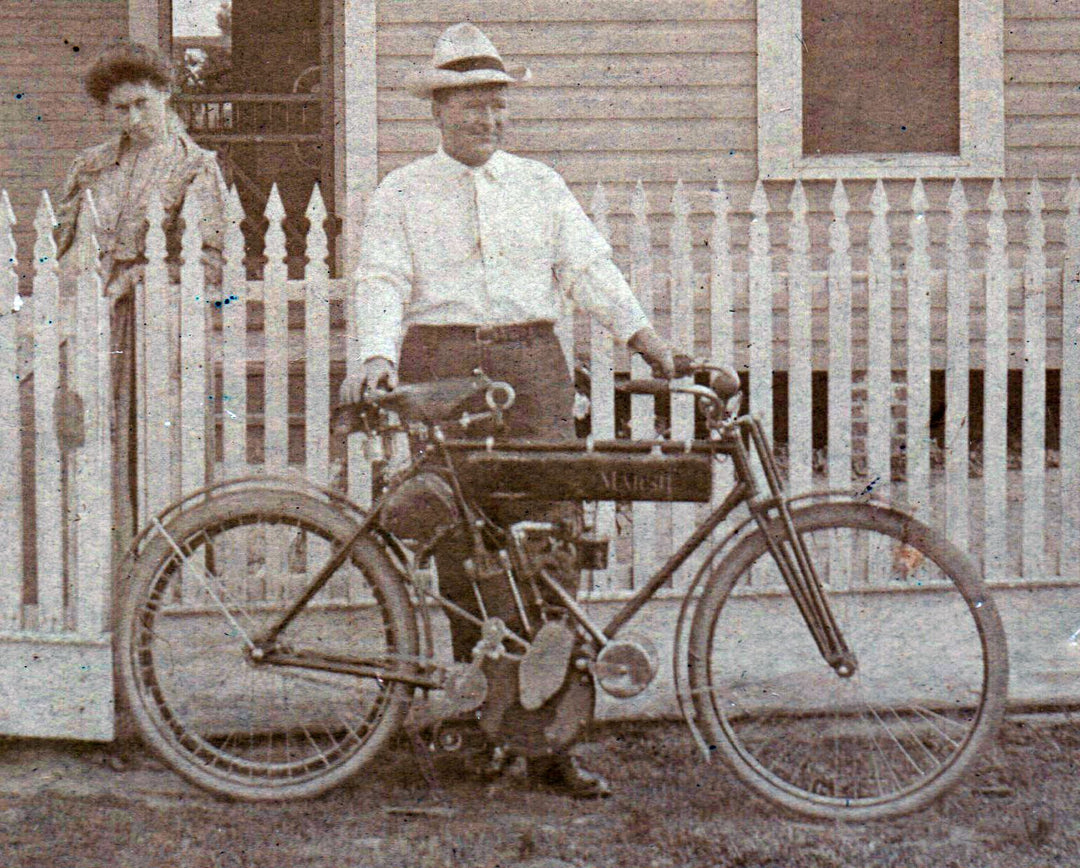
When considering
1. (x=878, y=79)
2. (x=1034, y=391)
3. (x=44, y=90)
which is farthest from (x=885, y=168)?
(x=44, y=90)

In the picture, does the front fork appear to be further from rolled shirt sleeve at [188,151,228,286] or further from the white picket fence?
rolled shirt sleeve at [188,151,228,286]

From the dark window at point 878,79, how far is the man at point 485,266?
4.45 metres

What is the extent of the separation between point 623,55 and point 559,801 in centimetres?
512

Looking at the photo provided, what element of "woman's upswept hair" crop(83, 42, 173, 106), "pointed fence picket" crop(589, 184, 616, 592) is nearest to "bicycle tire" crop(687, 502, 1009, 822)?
"pointed fence picket" crop(589, 184, 616, 592)

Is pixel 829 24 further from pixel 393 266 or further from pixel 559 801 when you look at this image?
pixel 559 801

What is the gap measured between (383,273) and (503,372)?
42 centimetres

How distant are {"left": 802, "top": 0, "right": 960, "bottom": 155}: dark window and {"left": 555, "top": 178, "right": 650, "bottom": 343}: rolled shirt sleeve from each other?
4406 millimetres

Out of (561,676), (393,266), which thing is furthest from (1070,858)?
(393,266)

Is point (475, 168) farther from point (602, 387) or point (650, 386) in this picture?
point (602, 387)

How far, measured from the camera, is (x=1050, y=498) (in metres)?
7.80

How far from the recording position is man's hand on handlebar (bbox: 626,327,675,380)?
12.7ft

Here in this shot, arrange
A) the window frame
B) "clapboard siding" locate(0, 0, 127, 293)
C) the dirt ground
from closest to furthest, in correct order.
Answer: the dirt ground, the window frame, "clapboard siding" locate(0, 0, 127, 293)

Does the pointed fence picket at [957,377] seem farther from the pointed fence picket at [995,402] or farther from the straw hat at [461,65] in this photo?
the straw hat at [461,65]

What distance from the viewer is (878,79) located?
828cm
